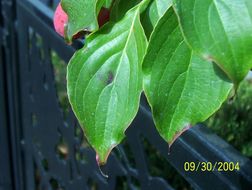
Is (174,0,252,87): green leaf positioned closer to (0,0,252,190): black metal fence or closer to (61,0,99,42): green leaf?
(61,0,99,42): green leaf

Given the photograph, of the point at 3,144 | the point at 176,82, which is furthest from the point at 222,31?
the point at 3,144

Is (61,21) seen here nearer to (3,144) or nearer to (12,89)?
(12,89)

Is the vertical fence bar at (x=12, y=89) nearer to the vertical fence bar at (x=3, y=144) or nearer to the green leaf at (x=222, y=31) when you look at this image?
the vertical fence bar at (x=3, y=144)

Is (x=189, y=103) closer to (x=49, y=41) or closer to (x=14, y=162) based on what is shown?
(x=49, y=41)

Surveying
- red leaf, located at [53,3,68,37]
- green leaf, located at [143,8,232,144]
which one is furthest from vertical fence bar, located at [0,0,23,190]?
green leaf, located at [143,8,232,144]

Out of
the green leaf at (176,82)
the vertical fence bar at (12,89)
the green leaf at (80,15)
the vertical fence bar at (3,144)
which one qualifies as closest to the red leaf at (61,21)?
the green leaf at (80,15)

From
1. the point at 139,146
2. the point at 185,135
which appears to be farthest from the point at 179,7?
the point at 139,146
